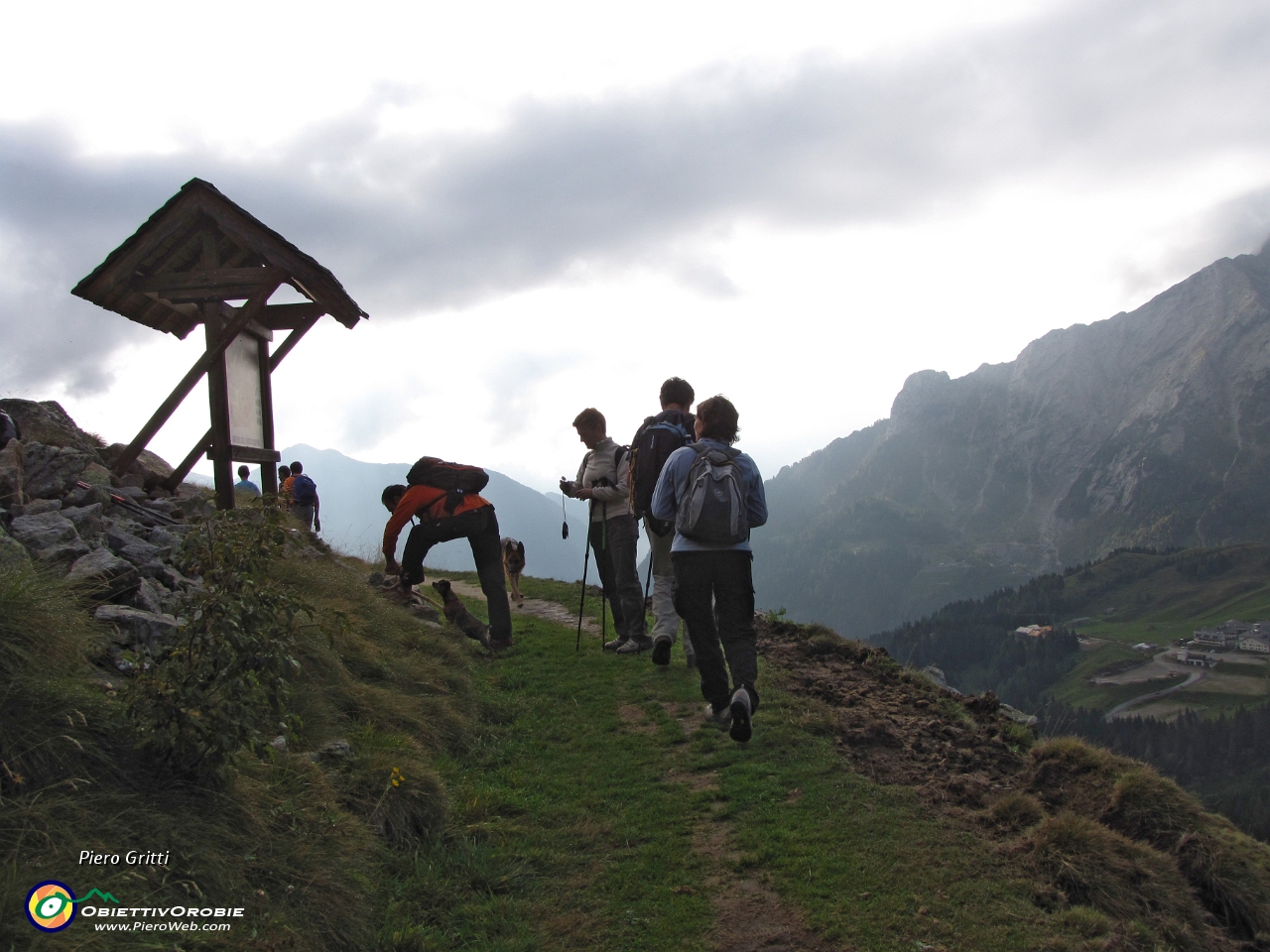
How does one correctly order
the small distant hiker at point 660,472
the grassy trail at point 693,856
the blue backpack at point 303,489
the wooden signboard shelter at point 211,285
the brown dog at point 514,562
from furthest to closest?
the brown dog at point 514,562 < the blue backpack at point 303,489 < the wooden signboard shelter at point 211,285 < the small distant hiker at point 660,472 < the grassy trail at point 693,856

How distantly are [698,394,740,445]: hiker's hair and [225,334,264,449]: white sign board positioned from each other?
7385 millimetres

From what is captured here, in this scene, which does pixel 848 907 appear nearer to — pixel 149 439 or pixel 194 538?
pixel 194 538

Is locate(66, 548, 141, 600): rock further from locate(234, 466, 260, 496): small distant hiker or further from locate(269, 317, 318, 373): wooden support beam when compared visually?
locate(234, 466, 260, 496): small distant hiker

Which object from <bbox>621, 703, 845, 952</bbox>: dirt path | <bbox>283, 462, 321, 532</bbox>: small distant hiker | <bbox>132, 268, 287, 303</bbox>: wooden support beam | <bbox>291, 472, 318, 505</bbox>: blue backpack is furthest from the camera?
<bbox>291, 472, 318, 505</bbox>: blue backpack

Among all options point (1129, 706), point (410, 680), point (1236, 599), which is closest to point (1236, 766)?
point (1129, 706)

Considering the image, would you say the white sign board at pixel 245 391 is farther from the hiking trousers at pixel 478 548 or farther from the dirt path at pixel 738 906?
the dirt path at pixel 738 906

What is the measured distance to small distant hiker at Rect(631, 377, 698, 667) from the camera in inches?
326

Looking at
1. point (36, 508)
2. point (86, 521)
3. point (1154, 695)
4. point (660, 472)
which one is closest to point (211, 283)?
point (36, 508)

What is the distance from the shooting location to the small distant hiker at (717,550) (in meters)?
6.45

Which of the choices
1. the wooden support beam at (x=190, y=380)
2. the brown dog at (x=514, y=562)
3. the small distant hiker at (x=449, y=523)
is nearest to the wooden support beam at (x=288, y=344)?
the wooden support beam at (x=190, y=380)

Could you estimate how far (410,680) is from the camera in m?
7.99

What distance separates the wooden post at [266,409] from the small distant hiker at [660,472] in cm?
654

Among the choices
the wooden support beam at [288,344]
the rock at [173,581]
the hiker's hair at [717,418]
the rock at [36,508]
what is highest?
the wooden support beam at [288,344]

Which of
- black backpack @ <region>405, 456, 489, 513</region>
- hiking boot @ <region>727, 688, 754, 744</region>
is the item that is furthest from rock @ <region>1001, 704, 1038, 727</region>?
black backpack @ <region>405, 456, 489, 513</region>
